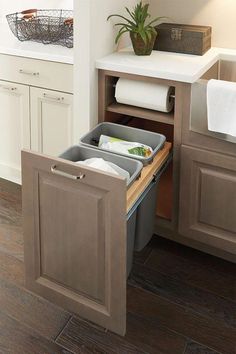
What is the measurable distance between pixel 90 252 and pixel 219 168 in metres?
0.70

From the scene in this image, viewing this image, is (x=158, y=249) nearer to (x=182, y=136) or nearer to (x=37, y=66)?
(x=182, y=136)

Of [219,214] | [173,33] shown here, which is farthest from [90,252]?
[173,33]

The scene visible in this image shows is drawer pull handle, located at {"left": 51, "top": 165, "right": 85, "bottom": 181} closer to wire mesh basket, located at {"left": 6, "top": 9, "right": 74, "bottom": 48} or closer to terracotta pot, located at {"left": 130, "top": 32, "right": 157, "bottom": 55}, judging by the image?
terracotta pot, located at {"left": 130, "top": 32, "right": 157, "bottom": 55}

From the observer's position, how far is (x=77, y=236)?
5.48 feet

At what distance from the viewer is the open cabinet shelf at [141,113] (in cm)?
211

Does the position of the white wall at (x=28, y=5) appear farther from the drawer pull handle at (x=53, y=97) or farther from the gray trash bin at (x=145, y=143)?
the gray trash bin at (x=145, y=143)

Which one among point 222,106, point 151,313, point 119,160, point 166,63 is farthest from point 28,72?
point 151,313

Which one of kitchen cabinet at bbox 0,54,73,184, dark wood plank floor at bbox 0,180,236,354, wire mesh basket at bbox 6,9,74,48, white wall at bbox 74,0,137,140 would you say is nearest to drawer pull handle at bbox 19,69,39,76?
kitchen cabinet at bbox 0,54,73,184

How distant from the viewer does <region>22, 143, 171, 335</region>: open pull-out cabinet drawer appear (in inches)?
62.1

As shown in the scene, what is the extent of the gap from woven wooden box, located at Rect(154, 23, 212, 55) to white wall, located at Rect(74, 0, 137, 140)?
22 cm

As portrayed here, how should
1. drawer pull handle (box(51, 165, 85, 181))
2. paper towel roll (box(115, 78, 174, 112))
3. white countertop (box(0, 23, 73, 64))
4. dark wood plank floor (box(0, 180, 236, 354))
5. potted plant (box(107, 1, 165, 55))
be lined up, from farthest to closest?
white countertop (box(0, 23, 73, 64))
potted plant (box(107, 1, 165, 55))
paper towel roll (box(115, 78, 174, 112))
dark wood plank floor (box(0, 180, 236, 354))
drawer pull handle (box(51, 165, 85, 181))

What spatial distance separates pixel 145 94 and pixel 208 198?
1.77 feet

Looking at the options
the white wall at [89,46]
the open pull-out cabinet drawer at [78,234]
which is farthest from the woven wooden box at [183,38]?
the open pull-out cabinet drawer at [78,234]

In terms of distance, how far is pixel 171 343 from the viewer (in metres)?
1.74
